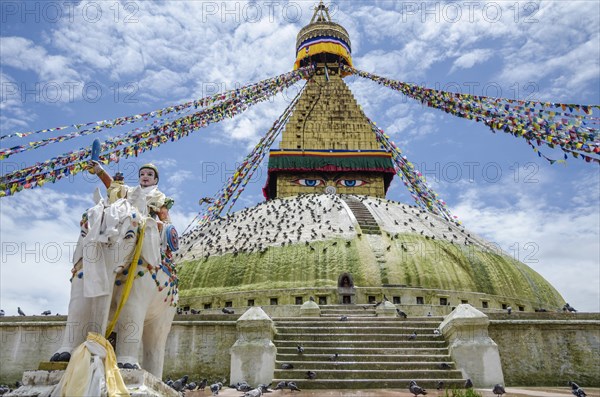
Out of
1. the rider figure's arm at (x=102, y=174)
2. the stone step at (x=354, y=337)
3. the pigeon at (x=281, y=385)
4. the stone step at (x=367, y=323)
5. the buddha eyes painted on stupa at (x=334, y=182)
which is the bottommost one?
the pigeon at (x=281, y=385)

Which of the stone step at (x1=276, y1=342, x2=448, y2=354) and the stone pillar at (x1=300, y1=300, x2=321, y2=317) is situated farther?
the stone pillar at (x1=300, y1=300, x2=321, y2=317)

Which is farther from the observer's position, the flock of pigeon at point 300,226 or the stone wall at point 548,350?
the flock of pigeon at point 300,226

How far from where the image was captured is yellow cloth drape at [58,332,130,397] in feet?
13.5

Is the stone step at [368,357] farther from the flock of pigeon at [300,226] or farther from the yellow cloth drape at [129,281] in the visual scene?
the flock of pigeon at [300,226]

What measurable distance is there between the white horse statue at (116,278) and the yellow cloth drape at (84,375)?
26 centimetres

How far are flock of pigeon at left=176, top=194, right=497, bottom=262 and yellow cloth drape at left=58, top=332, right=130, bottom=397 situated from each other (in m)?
15.5

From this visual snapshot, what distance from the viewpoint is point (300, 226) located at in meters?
21.2

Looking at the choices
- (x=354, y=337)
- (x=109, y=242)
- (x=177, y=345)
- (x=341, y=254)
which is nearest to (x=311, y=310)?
(x=354, y=337)

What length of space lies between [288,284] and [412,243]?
214 inches

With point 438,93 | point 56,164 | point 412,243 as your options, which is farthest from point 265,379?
point 438,93

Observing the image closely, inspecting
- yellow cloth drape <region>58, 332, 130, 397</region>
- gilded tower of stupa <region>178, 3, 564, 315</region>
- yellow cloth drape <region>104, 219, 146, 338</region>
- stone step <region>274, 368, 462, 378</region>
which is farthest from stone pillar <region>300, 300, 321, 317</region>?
yellow cloth drape <region>58, 332, 130, 397</region>

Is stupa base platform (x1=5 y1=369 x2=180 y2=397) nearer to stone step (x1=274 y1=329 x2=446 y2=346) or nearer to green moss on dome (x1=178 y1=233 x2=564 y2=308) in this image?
stone step (x1=274 y1=329 x2=446 y2=346)

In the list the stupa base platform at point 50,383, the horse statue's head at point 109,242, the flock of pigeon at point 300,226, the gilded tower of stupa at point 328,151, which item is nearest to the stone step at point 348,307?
A: the flock of pigeon at point 300,226

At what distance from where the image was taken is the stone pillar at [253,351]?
32.4 ft
